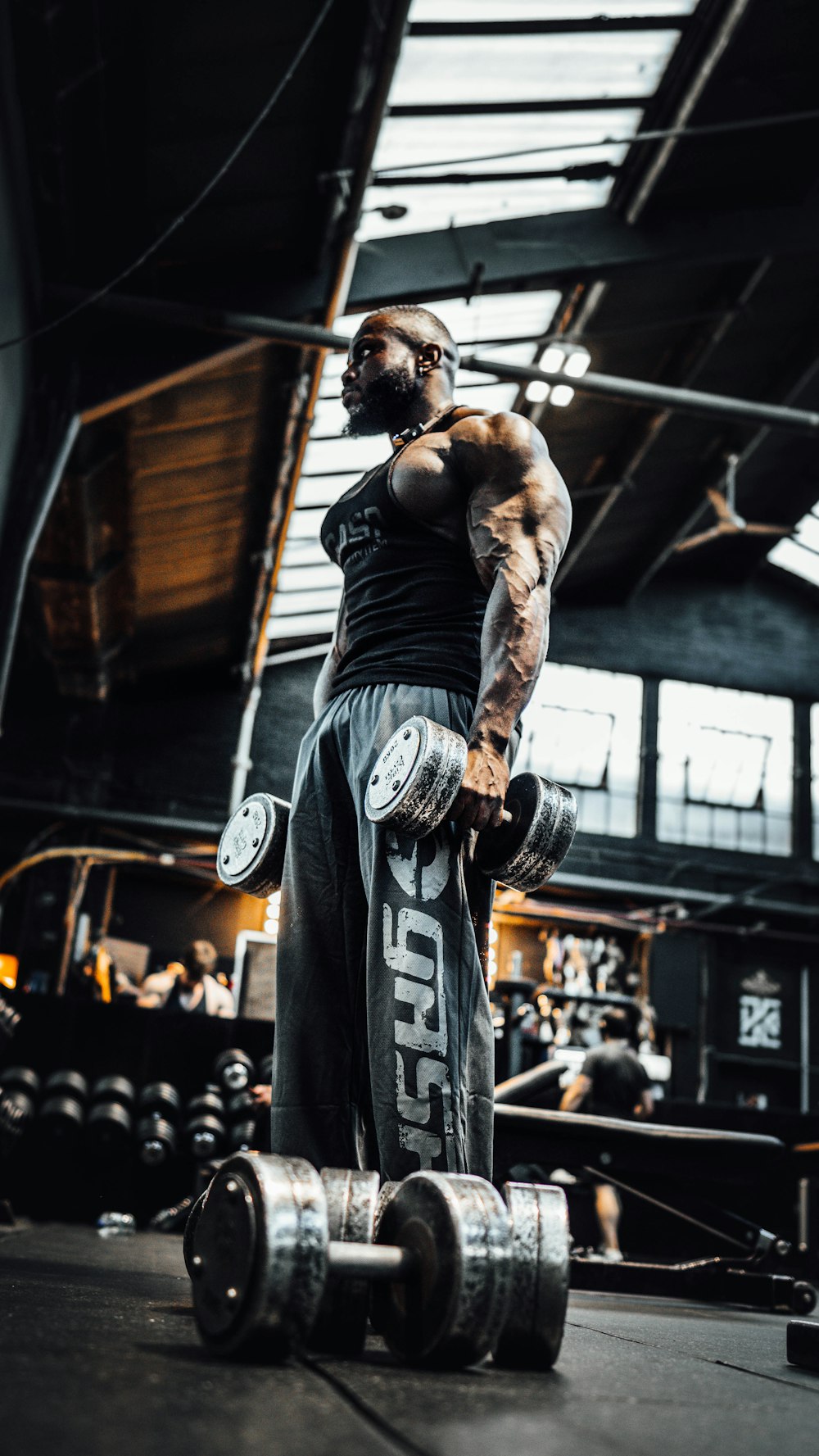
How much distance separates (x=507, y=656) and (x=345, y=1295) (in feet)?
2.39

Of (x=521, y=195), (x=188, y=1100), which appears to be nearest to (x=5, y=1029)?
(x=188, y=1100)

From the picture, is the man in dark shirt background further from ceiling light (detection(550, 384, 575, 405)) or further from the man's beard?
the man's beard

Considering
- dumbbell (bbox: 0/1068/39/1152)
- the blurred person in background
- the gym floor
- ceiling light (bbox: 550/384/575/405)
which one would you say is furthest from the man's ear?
the blurred person in background

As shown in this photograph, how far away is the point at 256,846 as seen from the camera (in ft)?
5.30

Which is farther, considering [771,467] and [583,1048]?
[771,467]

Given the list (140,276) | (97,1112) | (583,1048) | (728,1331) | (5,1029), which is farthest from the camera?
(583,1048)

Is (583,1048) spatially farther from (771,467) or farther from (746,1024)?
(771,467)

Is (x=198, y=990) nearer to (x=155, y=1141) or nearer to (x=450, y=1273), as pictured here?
(x=155, y=1141)

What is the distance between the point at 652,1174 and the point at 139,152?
13.4 feet

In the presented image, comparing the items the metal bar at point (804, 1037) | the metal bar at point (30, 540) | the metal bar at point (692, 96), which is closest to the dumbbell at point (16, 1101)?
the metal bar at point (30, 540)

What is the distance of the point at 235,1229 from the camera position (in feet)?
3.20

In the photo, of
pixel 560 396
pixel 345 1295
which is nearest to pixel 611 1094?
pixel 560 396

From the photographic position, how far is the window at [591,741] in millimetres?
11859

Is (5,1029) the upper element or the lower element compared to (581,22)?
lower
